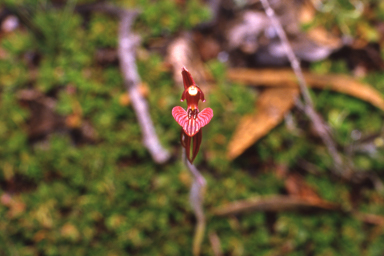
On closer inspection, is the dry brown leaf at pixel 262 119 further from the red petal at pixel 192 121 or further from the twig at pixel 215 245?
the red petal at pixel 192 121

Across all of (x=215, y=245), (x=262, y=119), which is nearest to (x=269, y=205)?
(x=215, y=245)

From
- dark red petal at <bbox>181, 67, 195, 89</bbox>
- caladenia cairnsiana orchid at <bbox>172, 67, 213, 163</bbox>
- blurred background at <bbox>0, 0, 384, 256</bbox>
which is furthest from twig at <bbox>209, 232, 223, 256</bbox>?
dark red petal at <bbox>181, 67, 195, 89</bbox>

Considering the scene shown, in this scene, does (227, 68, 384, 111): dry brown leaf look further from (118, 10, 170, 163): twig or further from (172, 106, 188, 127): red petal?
(172, 106, 188, 127): red petal

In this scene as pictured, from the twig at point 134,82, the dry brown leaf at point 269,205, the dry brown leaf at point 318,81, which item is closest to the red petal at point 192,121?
the twig at point 134,82

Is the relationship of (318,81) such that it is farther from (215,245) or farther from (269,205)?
(215,245)

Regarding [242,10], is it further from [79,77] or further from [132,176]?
[132,176]

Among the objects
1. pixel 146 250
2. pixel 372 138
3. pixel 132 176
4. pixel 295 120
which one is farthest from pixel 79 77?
pixel 372 138
